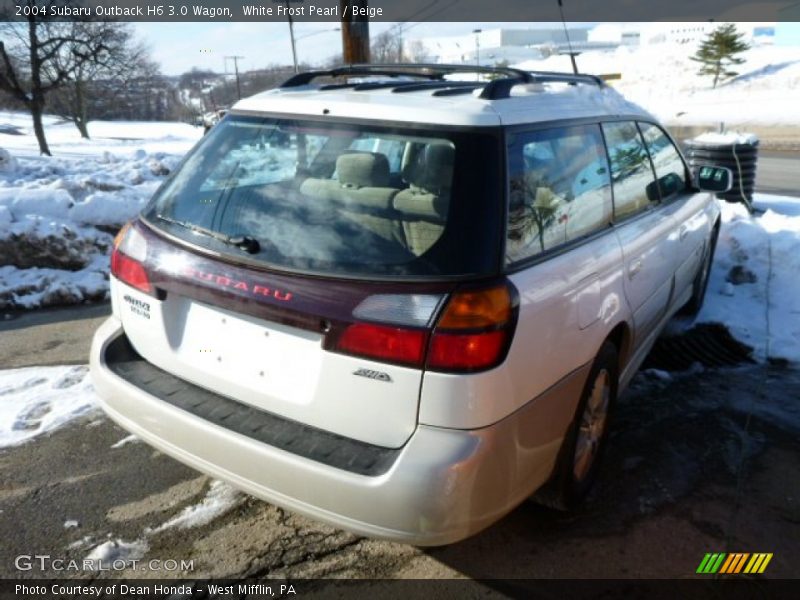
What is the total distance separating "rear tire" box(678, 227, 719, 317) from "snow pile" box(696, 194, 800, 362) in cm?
8

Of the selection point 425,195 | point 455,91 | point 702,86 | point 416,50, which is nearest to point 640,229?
point 455,91

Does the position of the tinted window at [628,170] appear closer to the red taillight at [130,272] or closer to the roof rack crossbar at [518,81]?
the roof rack crossbar at [518,81]

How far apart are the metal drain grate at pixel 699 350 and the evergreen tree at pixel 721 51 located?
5131 centimetres

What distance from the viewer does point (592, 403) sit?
113 inches

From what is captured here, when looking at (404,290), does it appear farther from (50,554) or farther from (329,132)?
(50,554)

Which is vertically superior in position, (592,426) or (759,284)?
(592,426)

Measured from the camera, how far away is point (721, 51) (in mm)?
48812

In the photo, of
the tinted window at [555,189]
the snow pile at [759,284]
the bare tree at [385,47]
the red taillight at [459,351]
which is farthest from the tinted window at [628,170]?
the bare tree at [385,47]

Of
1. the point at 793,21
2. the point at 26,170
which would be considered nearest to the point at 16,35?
the point at 26,170

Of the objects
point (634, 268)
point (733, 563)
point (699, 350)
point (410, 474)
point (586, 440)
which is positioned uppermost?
point (634, 268)

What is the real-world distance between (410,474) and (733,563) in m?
1.53

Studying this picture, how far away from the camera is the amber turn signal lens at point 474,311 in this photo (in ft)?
6.57

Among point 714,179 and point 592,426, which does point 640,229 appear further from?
point 714,179

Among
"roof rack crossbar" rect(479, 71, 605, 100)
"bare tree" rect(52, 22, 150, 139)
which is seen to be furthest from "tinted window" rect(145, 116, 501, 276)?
"bare tree" rect(52, 22, 150, 139)
